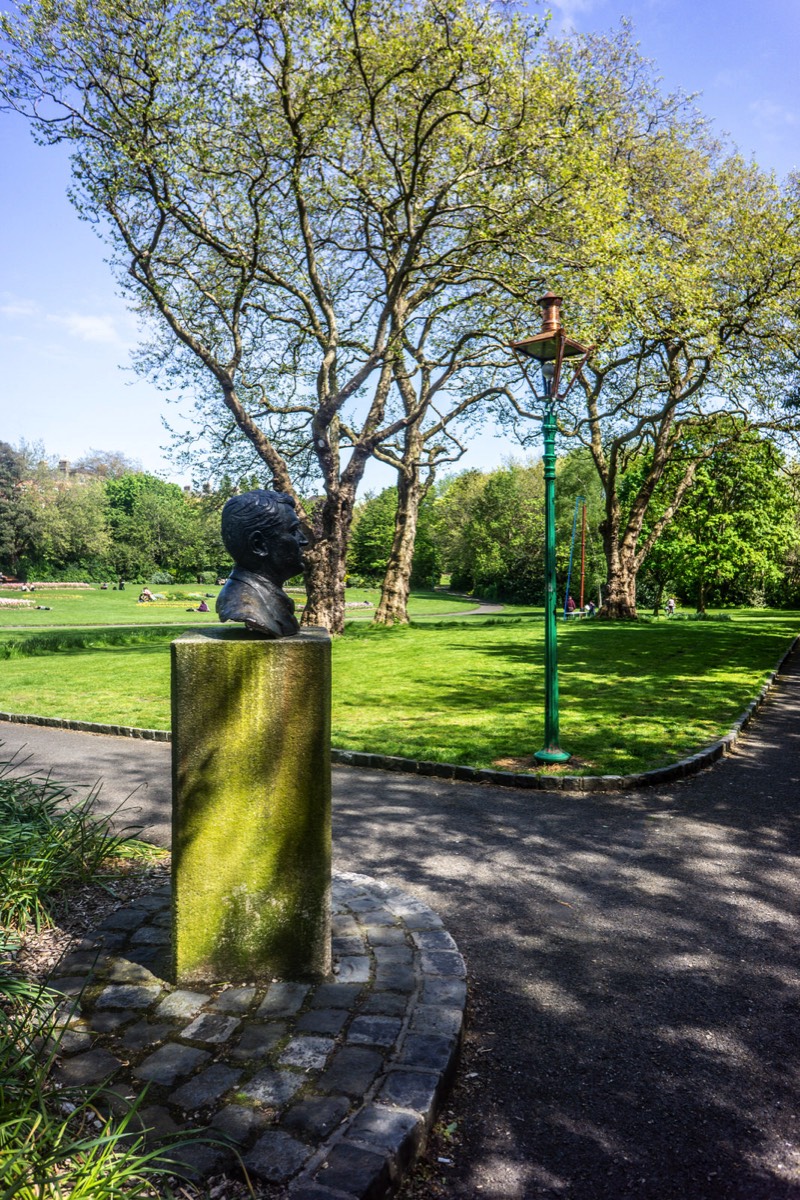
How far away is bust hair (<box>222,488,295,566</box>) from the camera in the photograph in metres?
3.98

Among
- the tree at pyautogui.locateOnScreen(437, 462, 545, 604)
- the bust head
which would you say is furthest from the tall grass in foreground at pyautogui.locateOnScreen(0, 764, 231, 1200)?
the tree at pyautogui.locateOnScreen(437, 462, 545, 604)

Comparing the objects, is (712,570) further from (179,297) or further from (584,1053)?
(584,1053)

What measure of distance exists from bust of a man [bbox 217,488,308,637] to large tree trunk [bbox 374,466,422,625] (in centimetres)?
2207

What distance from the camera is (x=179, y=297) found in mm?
20172

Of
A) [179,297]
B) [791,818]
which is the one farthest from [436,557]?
[791,818]

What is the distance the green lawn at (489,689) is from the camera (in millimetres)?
9062

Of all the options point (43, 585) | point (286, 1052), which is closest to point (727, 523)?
point (286, 1052)

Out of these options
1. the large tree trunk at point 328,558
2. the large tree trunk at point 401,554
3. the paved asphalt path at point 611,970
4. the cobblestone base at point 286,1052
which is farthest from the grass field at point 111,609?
→ the cobblestone base at point 286,1052

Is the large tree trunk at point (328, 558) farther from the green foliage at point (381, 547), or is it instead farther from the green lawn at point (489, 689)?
the green foliage at point (381, 547)

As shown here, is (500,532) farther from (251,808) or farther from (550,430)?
(251,808)

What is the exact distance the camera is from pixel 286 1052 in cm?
315

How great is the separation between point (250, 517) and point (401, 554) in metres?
22.9

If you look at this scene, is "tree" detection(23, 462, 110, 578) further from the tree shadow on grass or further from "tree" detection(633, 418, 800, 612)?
the tree shadow on grass

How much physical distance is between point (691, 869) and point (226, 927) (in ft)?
11.1
